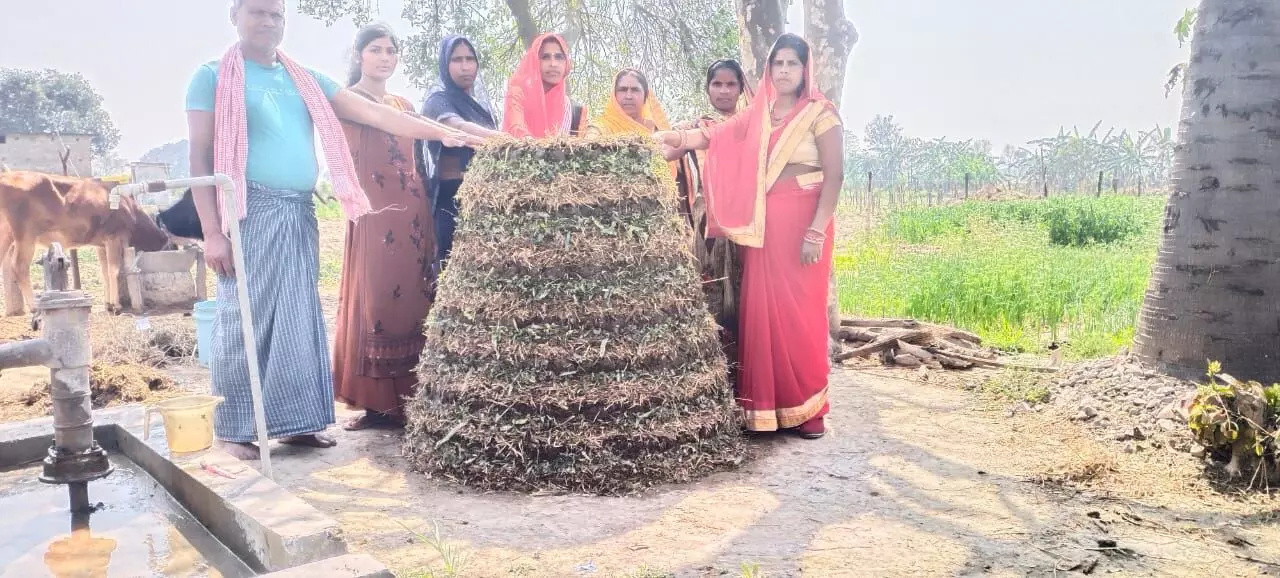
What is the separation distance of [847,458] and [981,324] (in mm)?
3544

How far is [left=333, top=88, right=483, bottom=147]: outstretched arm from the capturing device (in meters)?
3.90

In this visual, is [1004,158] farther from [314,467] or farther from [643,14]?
[314,467]

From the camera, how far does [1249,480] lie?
3449 mm

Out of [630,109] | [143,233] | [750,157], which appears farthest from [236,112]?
[143,233]

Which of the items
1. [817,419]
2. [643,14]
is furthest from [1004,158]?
[817,419]

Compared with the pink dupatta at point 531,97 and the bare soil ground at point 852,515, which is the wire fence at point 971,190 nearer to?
the pink dupatta at point 531,97

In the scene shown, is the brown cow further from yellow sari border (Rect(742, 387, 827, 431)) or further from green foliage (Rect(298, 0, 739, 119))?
yellow sari border (Rect(742, 387, 827, 431))

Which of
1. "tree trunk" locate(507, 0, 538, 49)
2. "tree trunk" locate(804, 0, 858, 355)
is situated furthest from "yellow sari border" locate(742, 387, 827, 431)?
"tree trunk" locate(507, 0, 538, 49)

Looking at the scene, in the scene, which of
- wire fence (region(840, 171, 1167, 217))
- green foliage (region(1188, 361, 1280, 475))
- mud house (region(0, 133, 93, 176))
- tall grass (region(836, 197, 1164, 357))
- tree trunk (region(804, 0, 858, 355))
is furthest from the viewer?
wire fence (region(840, 171, 1167, 217))

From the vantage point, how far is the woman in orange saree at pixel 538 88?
4.34 m

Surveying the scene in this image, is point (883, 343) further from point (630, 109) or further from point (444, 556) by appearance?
point (444, 556)

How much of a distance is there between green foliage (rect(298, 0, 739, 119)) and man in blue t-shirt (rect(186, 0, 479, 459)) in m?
5.62

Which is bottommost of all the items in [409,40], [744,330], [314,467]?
[314,467]

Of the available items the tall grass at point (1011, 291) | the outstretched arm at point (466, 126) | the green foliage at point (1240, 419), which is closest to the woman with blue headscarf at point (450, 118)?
the outstretched arm at point (466, 126)
